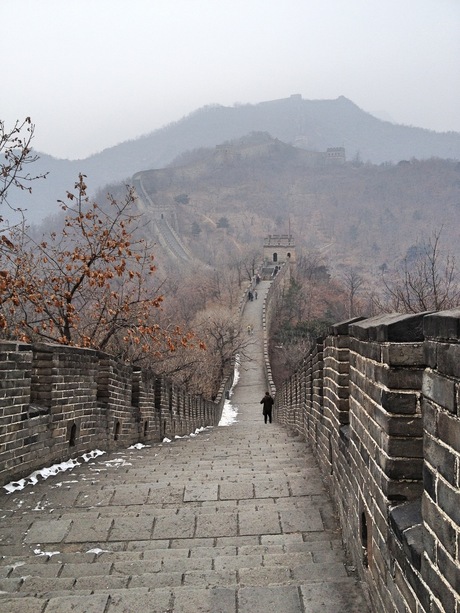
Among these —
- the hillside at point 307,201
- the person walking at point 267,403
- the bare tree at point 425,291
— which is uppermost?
the hillside at point 307,201

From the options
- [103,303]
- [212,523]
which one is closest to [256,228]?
[103,303]

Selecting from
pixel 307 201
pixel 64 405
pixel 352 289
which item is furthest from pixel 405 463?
pixel 307 201

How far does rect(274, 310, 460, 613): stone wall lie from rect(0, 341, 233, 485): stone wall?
3.06 m

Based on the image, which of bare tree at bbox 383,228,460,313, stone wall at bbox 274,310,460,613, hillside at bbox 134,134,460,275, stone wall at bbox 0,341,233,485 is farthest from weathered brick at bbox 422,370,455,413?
hillside at bbox 134,134,460,275

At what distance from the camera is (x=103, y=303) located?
13.6 meters

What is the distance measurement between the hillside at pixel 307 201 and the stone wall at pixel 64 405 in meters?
94.1

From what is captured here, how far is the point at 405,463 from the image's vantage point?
2695 mm

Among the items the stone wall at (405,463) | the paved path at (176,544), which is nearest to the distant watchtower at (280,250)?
the paved path at (176,544)

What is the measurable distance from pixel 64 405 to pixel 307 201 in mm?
148966

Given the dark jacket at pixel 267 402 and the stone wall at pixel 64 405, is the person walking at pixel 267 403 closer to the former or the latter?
the dark jacket at pixel 267 402

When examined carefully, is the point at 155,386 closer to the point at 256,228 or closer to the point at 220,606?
the point at 220,606

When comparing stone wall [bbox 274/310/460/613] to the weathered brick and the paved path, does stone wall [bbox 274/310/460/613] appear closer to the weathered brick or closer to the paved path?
the weathered brick

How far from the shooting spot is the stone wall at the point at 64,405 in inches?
233

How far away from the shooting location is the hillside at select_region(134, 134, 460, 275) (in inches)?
4833
